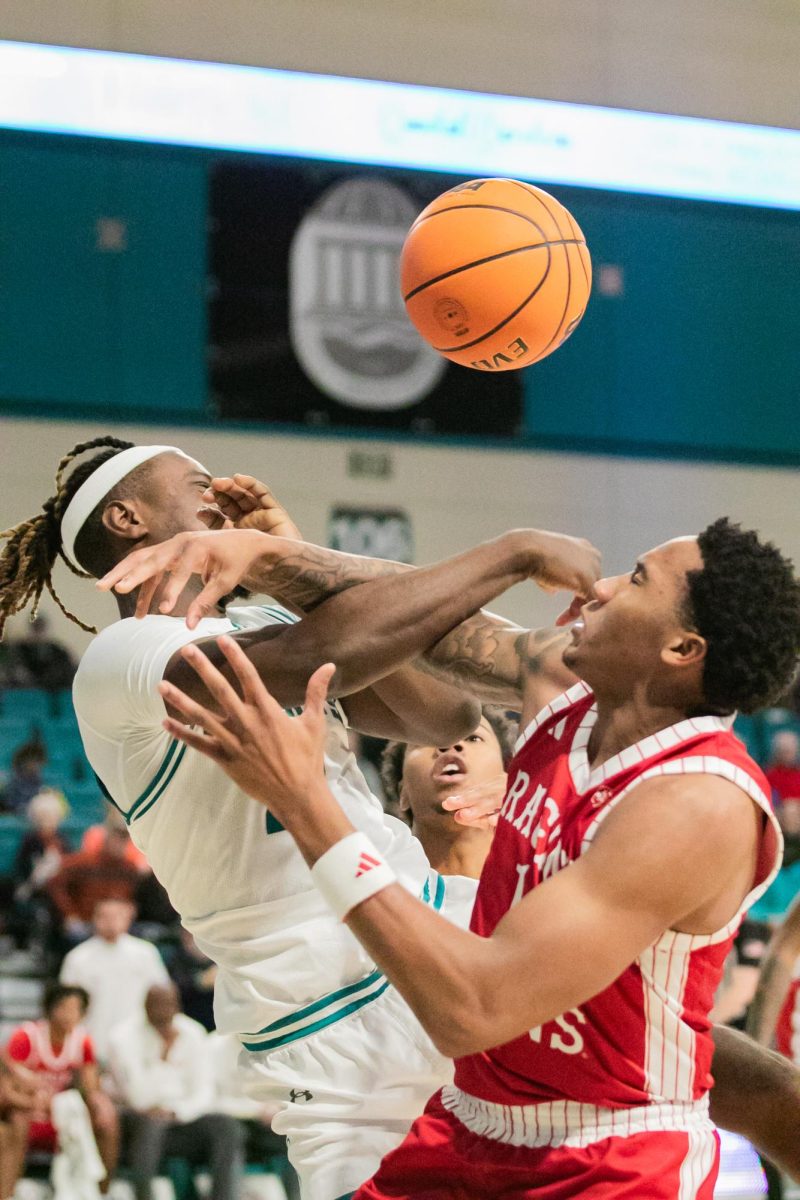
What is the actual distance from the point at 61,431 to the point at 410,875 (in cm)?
912

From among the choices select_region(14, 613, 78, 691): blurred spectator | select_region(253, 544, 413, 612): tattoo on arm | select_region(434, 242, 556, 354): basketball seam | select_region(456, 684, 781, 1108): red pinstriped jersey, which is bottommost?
select_region(14, 613, 78, 691): blurred spectator

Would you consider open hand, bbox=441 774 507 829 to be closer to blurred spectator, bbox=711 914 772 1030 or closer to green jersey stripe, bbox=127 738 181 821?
green jersey stripe, bbox=127 738 181 821

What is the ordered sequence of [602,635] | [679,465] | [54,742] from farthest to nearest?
[679,465]
[54,742]
[602,635]

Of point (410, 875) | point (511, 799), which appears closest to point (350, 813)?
point (410, 875)

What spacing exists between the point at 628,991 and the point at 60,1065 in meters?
5.48

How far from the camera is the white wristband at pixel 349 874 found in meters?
2.29

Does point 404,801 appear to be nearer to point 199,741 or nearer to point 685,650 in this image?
point 685,650

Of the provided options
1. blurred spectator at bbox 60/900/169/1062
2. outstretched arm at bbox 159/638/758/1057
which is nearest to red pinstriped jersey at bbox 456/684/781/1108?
outstretched arm at bbox 159/638/758/1057

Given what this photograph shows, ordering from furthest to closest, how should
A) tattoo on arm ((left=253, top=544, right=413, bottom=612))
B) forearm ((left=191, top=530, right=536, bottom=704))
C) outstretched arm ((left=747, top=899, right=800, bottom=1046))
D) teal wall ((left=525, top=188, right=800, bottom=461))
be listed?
1. teal wall ((left=525, top=188, right=800, bottom=461))
2. outstretched arm ((left=747, top=899, right=800, bottom=1046))
3. tattoo on arm ((left=253, top=544, right=413, bottom=612))
4. forearm ((left=191, top=530, right=536, bottom=704))

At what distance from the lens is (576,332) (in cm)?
1266

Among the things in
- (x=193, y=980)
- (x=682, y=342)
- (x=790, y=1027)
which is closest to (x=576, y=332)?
(x=682, y=342)

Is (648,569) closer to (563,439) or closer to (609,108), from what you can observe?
(563,439)

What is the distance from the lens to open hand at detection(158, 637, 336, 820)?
231 centimetres

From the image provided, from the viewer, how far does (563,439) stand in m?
12.8
